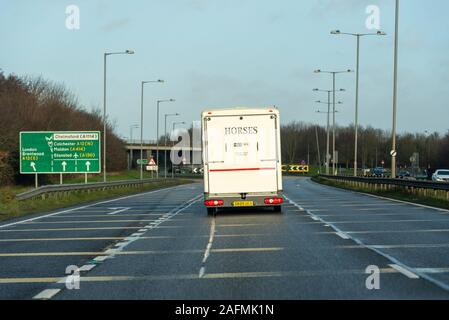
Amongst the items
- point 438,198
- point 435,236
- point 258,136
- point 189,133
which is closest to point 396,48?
point 438,198

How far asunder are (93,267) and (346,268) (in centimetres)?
409

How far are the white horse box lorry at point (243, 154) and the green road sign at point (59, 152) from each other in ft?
57.4

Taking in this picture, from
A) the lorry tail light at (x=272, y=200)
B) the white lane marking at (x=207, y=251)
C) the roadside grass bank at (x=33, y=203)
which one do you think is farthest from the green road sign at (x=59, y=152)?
the white lane marking at (x=207, y=251)

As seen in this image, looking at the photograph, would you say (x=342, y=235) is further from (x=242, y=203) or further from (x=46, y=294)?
(x=46, y=294)

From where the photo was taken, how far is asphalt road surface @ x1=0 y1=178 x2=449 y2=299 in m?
8.30

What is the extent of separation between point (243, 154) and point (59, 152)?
18.4 meters

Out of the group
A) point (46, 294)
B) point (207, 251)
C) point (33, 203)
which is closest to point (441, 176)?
point (33, 203)

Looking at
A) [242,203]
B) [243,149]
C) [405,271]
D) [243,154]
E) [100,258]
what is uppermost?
[243,149]

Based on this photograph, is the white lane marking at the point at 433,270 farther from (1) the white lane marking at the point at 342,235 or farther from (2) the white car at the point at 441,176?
(2) the white car at the point at 441,176

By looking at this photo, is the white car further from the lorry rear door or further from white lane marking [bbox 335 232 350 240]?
white lane marking [bbox 335 232 350 240]

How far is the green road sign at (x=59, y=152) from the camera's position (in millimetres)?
35250

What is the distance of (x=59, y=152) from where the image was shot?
3594cm

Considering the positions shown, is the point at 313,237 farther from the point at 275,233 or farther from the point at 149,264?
the point at 149,264

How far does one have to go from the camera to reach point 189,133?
118 metres
